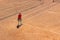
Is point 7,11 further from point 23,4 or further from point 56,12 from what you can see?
point 56,12

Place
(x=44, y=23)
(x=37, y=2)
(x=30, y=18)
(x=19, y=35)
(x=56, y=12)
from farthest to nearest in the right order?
(x=37, y=2), (x=56, y=12), (x=30, y=18), (x=44, y=23), (x=19, y=35)

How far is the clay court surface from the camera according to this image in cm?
136

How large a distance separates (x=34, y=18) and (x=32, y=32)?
1.12 feet

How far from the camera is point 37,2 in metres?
2.24

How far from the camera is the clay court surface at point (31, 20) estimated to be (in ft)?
4.46

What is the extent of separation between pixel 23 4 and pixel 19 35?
2.87ft

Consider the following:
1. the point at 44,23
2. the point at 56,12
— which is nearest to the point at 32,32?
the point at 44,23

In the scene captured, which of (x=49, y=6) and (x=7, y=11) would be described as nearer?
(x=7, y=11)

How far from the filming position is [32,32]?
140cm

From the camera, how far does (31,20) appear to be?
65.3 inches

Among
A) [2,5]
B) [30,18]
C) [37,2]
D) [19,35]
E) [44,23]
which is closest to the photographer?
[19,35]

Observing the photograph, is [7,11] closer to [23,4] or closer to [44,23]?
[23,4]

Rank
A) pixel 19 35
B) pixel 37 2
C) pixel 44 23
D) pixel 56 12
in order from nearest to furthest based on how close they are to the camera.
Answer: pixel 19 35
pixel 44 23
pixel 56 12
pixel 37 2

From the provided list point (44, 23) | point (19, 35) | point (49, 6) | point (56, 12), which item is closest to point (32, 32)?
point (19, 35)
